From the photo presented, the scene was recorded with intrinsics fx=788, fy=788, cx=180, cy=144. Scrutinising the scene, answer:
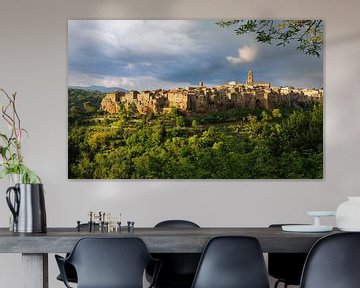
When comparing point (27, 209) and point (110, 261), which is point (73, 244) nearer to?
point (110, 261)

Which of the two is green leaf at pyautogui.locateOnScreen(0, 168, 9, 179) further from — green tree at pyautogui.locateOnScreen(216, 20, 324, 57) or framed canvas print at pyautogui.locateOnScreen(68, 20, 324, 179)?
green tree at pyautogui.locateOnScreen(216, 20, 324, 57)

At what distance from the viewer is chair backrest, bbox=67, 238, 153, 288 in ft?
12.7

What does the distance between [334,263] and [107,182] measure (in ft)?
9.32

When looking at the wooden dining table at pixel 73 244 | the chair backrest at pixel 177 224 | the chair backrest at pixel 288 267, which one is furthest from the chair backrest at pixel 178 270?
the wooden dining table at pixel 73 244

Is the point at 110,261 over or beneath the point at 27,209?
beneath

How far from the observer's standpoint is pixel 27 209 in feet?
13.6

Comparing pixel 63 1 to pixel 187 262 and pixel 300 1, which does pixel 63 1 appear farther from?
pixel 187 262

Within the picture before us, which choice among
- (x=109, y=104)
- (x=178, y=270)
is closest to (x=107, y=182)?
(x=109, y=104)

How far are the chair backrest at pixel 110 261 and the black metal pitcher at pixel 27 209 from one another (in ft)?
1.21

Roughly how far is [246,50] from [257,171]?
99 cm

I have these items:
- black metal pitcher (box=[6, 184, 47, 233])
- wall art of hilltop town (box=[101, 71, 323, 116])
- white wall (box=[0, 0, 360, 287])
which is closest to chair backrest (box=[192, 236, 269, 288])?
black metal pitcher (box=[6, 184, 47, 233])

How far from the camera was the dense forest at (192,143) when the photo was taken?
636 cm

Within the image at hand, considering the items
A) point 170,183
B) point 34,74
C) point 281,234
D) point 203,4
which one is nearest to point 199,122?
point 170,183

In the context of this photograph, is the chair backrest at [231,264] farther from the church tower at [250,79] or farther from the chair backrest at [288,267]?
the church tower at [250,79]
